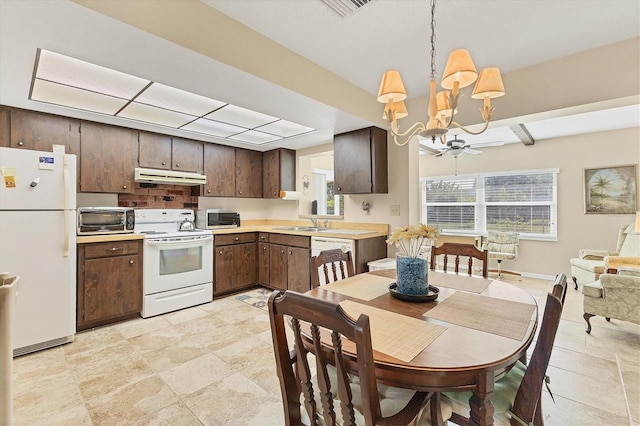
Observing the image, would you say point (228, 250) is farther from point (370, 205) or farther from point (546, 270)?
point (546, 270)

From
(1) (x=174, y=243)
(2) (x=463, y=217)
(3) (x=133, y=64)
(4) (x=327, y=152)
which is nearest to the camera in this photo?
(3) (x=133, y=64)

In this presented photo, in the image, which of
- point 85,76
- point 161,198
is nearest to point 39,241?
point 85,76

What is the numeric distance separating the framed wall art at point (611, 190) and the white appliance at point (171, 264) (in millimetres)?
6012

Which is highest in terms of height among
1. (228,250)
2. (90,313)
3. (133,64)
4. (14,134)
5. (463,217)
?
(133,64)

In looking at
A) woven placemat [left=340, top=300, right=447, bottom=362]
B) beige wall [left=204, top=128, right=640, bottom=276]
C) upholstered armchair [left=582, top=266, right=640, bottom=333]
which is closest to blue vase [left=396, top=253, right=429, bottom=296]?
woven placemat [left=340, top=300, right=447, bottom=362]

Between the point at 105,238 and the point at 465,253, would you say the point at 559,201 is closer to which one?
the point at 465,253

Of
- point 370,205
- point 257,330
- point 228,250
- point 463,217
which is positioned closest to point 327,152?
point 370,205

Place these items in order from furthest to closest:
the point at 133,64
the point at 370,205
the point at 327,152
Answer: the point at 327,152
the point at 370,205
the point at 133,64

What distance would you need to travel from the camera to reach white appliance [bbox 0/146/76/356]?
2.38m

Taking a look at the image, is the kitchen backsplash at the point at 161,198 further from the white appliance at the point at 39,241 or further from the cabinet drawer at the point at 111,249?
the white appliance at the point at 39,241

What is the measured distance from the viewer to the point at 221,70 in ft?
6.97

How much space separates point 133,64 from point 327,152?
115 inches

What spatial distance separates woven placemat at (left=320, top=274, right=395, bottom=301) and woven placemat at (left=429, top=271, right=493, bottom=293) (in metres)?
0.30

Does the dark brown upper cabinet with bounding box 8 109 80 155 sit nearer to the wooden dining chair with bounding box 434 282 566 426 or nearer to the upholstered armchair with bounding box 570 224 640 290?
the wooden dining chair with bounding box 434 282 566 426
